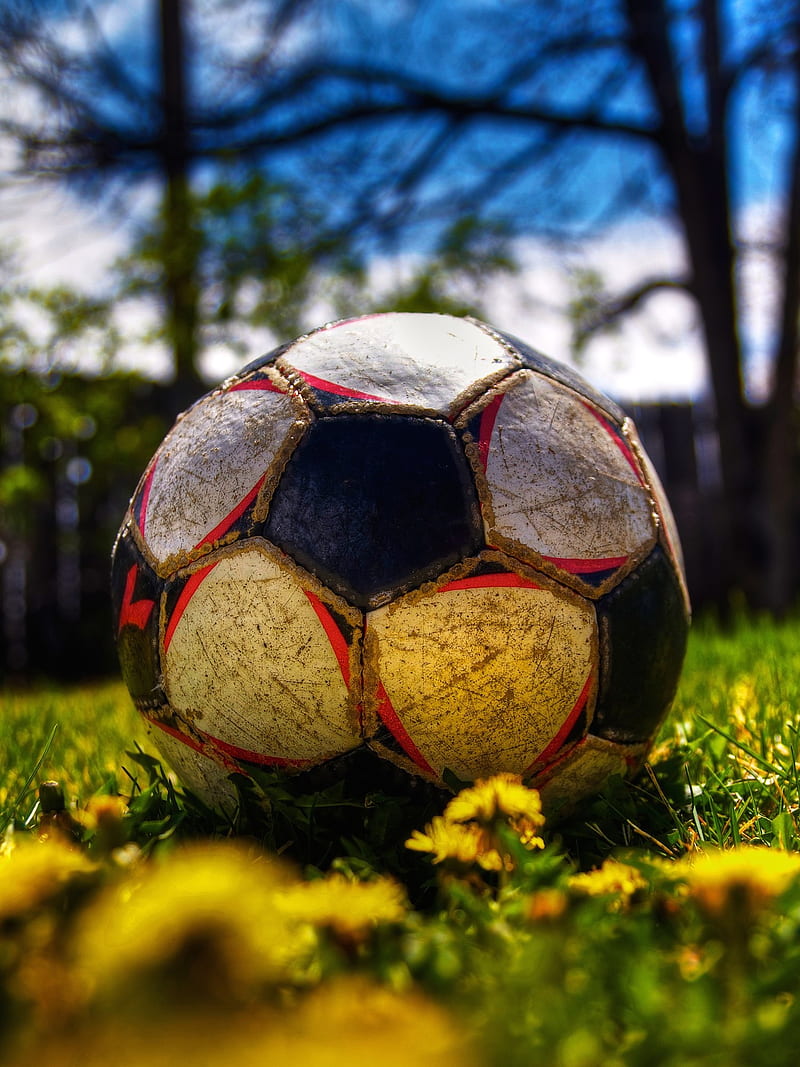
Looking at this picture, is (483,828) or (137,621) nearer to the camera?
(483,828)

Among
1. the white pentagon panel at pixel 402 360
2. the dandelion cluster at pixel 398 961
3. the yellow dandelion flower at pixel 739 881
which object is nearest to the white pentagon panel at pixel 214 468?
the white pentagon panel at pixel 402 360

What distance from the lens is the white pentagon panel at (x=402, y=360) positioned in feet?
6.17

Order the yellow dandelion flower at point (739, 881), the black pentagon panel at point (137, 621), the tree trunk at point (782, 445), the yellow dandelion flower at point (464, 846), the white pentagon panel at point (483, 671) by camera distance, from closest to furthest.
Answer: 1. the yellow dandelion flower at point (739, 881)
2. the yellow dandelion flower at point (464, 846)
3. the white pentagon panel at point (483, 671)
4. the black pentagon panel at point (137, 621)
5. the tree trunk at point (782, 445)

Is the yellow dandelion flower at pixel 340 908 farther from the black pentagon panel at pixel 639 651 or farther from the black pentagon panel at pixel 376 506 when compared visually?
the black pentagon panel at pixel 639 651

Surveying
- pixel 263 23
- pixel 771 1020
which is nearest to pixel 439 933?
pixel 771 1020

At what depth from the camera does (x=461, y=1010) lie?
850mm

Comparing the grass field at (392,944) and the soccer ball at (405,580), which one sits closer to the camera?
the grass field at (392,944)

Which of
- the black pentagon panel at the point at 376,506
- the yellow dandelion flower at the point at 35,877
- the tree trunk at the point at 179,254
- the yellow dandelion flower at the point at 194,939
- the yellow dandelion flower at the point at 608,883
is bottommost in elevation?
the yellow dandelion flower at the point at 608,883

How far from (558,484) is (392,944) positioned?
1037mm

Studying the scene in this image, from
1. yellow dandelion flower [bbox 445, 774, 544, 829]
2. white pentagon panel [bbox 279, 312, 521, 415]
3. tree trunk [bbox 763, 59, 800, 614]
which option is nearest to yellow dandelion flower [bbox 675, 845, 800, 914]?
yellow dandelion flower [bbox 445, 774, 544, 829]

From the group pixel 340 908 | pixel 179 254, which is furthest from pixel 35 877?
pixel 179 254

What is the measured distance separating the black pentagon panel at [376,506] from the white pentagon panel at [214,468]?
0.09m

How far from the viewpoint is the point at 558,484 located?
1.86m

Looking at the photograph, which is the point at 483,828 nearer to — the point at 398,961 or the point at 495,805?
the point at 495,805
